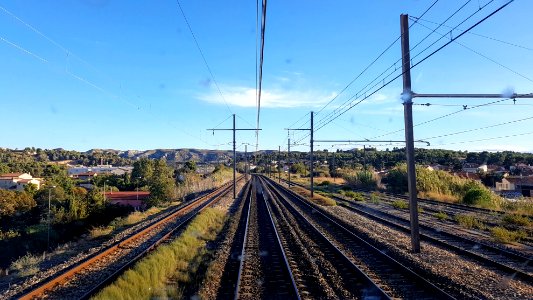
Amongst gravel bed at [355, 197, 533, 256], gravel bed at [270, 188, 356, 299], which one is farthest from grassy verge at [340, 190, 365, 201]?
gravel bed at [270, 188, 356, 299]

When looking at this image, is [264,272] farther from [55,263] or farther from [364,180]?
[364,180]

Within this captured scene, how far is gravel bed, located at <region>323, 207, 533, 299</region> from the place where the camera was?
961 cm

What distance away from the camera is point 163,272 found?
11711mm

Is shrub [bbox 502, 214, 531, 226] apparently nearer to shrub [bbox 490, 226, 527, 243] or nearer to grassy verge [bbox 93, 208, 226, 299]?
shrub [bbox 490, 226, 527, 243]

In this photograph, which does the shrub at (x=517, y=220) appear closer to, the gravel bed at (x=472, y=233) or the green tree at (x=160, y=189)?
the gravel bed at (x=472, y=233)

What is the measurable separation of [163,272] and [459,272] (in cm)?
810

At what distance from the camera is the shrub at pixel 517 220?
22.0 meters

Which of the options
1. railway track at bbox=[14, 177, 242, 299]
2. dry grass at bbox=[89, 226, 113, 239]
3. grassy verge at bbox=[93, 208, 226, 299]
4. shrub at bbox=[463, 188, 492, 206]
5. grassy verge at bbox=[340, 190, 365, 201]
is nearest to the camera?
grassy verge at bbox=[93, 208, 226, 299]

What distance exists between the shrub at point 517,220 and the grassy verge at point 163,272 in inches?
629

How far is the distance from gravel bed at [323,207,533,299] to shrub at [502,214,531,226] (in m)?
7.99

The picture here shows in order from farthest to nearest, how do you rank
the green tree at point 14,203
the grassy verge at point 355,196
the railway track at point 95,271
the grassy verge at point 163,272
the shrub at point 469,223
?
1. the green tree at point 14,203
2. the grassy verge at point 355,196
3. the shrub at point 469,223
4. the railway track at point 95,271
5. the grassy verge at point 163,272

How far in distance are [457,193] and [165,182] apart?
34013 millimetres

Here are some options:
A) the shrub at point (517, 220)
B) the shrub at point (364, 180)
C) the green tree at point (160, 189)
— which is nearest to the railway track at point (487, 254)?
the shrub at point (517, 220)

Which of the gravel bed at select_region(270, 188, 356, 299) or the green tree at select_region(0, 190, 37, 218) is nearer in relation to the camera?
the gravel bed at select_region(270, 188, 356, 299)
